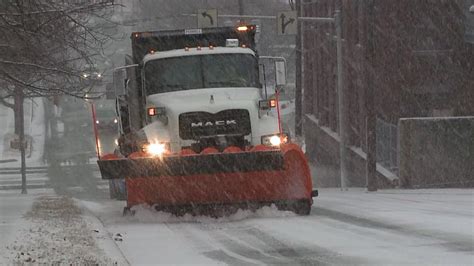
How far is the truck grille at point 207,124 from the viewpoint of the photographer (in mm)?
13461

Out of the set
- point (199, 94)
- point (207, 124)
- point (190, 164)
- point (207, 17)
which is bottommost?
point (190, 164)

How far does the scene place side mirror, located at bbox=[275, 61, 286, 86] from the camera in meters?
15.1

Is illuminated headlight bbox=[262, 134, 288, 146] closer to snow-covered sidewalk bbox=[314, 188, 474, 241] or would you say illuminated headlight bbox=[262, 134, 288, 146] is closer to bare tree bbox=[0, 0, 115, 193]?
snow-covered sidewalk bbox=[314, 188, 474, 241]

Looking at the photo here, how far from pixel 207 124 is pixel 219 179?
997 mm

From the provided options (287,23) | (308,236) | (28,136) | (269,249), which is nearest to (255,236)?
(308,236)

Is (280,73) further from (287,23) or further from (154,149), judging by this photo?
(287,23)

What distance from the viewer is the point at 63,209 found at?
15617 millimetres

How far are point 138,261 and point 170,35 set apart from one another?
7296 mm

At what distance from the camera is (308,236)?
36.1 ft

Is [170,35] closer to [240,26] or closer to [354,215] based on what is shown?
[240,26]

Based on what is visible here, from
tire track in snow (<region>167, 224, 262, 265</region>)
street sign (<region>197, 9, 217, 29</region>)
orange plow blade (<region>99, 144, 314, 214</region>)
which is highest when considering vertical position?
street sign (<region>197, 9, 217, 29</region>)

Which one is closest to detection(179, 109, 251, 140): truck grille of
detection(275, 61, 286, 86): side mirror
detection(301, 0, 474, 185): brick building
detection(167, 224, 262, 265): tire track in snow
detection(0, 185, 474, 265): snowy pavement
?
detection(0, 185, 474, 265): snowy pavement

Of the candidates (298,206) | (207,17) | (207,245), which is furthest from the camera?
(207,17)

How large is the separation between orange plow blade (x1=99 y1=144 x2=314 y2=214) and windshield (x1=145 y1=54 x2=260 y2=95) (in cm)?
205
